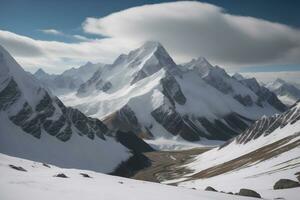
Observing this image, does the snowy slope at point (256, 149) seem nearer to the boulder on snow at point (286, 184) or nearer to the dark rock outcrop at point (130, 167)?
the dark rock outcrop at point (130, 167)

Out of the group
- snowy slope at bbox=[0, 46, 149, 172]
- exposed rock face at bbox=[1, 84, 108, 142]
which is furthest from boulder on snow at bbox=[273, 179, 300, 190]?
exposed rock face at bbox=[1, 84, 108, 142]

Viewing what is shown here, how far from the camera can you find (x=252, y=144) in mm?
155000

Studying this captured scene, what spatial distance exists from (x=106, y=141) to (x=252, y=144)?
3183 inches

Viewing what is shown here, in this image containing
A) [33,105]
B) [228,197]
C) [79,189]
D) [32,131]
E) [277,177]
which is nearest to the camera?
[79,189]

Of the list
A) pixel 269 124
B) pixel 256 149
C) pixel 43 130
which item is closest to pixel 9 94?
pixel 43 130

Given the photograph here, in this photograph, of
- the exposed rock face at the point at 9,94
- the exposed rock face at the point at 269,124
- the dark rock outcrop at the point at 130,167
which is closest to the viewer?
the exposed rock face at the point at 269,124

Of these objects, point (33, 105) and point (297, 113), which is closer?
point (297, 113)

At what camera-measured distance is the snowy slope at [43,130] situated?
5989 inches

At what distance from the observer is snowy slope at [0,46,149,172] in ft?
499

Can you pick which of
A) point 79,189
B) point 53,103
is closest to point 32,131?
point 53,103

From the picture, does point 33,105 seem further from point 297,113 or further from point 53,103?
point 297,113

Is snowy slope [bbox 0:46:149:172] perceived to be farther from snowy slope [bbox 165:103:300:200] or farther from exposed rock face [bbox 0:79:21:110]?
snowy slope [bbox 165:103:300:200]

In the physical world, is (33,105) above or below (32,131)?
above

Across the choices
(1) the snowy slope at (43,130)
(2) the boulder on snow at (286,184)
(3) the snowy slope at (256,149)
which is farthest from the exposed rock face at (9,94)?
(2) the boulder on snow at (286,184)
